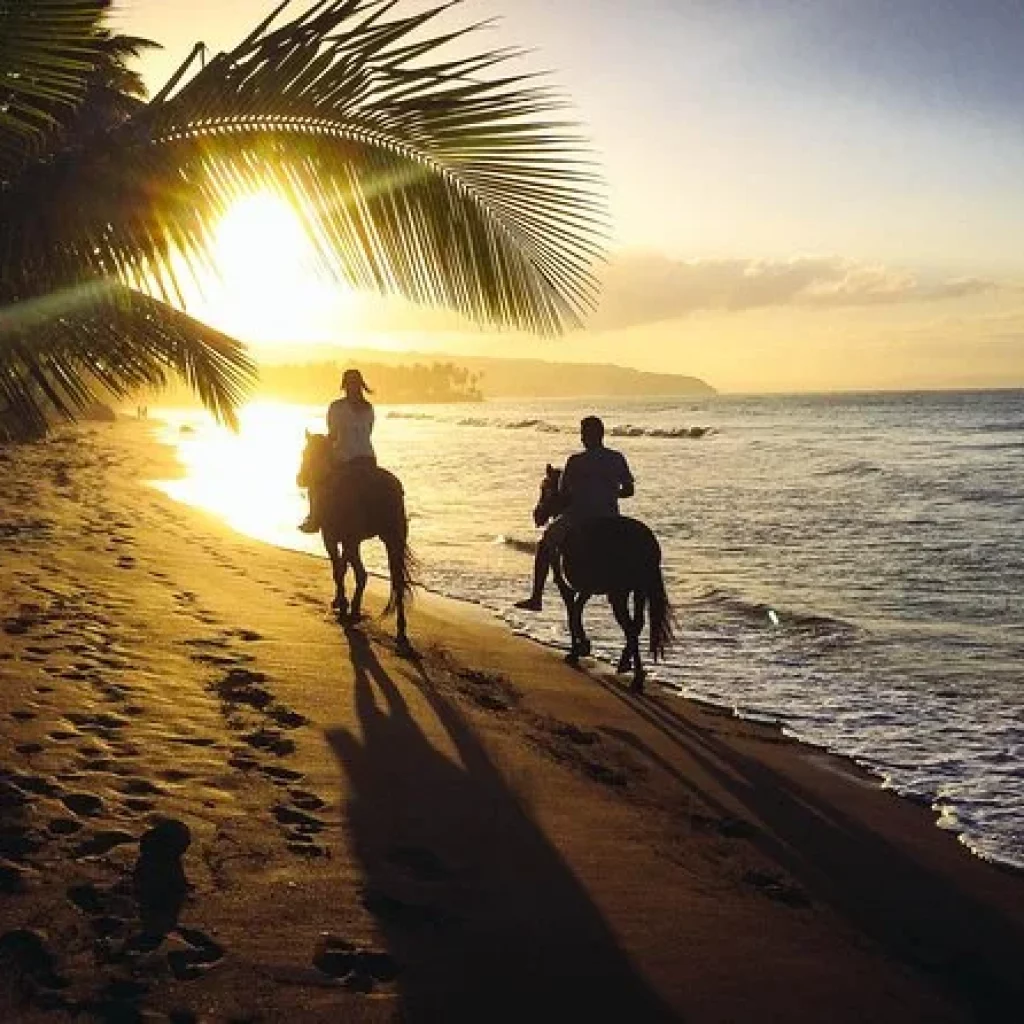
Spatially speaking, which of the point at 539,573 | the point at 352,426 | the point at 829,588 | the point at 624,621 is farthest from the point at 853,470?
the point at 352,426

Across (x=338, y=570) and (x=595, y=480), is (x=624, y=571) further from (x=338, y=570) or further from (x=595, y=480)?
(x=338, y=570)

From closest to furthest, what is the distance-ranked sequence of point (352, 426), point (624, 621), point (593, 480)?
point (624, 621) → point (593, 480) → point (352, 426)

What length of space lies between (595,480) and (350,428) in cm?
255

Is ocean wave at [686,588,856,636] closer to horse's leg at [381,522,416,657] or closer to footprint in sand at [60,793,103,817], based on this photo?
horse's leg at [381,522,416,657]

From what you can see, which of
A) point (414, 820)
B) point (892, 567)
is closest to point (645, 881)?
point (414, 820)

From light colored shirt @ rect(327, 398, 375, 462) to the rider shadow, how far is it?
13.8 feet

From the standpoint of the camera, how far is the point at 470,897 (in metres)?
4.16

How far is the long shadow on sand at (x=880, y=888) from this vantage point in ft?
13.7

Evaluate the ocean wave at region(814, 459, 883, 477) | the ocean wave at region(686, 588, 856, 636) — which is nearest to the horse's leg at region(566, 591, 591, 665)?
the ocean wave at region(686, 588, 856, 636)

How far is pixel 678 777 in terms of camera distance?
6449 millimetres

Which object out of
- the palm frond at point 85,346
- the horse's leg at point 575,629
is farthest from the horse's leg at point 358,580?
the palm frond at point 85,346

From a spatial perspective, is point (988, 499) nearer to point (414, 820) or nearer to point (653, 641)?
point (653, 641)

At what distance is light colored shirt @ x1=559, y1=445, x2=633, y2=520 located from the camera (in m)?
9.30

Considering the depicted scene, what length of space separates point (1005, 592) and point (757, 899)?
11.1 meters
